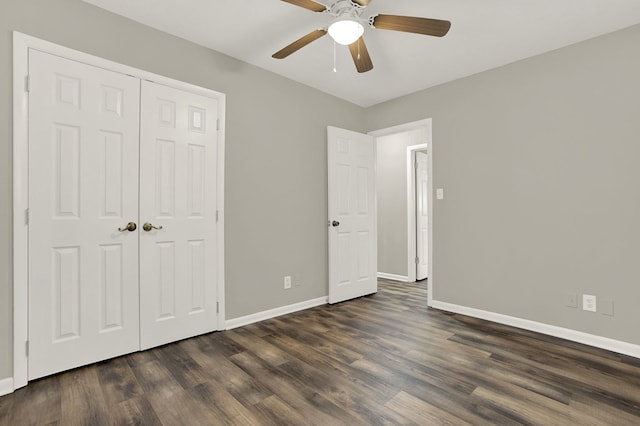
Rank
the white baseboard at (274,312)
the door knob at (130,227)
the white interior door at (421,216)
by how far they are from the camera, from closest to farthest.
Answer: the door knob at (130,227) → the white baseboard at (274,312) → the white interior door at (421,216)

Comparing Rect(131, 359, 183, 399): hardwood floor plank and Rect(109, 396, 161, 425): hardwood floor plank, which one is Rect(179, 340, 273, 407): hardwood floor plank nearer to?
Answer: Rect(131, 359, 183, 399): hardwood floor plank

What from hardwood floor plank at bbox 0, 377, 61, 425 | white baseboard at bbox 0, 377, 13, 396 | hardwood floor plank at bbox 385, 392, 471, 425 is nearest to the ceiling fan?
hardwood floor plank at bbox 385, 392, 471, 425

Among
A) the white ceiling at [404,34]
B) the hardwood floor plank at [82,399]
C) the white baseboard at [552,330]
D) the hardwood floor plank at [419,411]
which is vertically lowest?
the hardwood floor plank at [419,411]

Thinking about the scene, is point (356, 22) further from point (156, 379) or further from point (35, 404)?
point (35, 404)

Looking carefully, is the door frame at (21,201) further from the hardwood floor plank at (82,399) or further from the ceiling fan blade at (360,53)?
the ceiling fan blade at (360,53)

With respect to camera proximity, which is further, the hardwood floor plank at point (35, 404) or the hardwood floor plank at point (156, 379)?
the hardwood floor plank at point (156, 379)

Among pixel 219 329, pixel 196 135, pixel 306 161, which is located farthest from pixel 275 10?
pixel 219 329

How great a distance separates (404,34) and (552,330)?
282 cm

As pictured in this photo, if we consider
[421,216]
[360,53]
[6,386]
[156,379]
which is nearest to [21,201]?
[6,386]

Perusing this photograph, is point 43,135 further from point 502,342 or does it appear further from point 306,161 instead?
point 502,342

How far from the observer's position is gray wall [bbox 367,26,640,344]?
2518mm

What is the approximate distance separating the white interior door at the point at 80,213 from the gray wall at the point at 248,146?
0.13m

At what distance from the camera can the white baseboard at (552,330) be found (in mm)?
2471

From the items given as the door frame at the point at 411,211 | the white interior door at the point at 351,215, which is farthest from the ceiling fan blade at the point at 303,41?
the door frame at the point at 411,211
